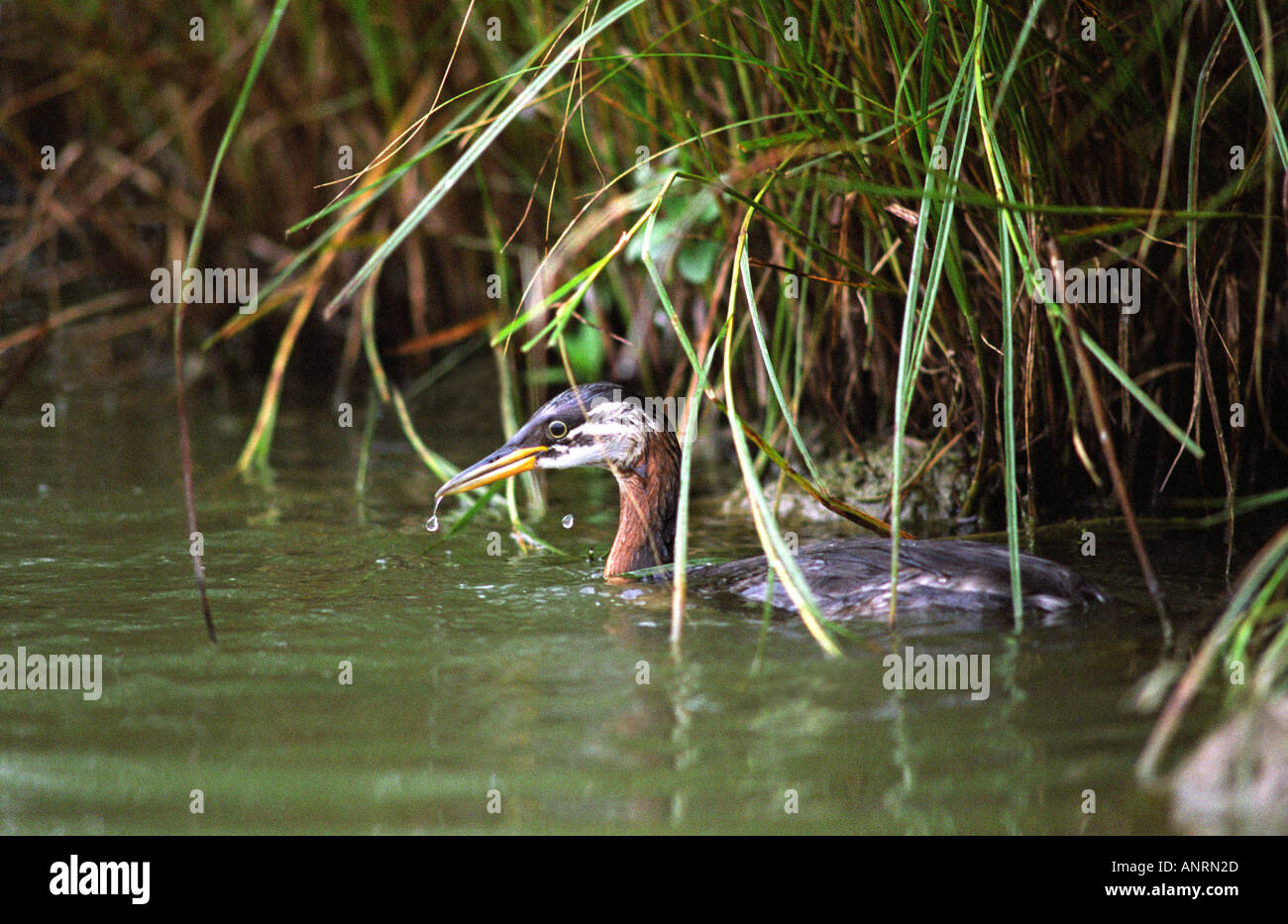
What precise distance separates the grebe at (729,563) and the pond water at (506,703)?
12 centimetres

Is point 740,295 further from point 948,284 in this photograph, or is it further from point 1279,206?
point 1279,206

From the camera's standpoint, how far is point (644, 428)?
519 centimetres

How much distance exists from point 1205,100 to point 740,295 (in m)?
2.01

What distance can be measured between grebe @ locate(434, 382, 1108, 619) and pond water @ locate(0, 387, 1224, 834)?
123 mm

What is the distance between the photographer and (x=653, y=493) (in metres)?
5.19

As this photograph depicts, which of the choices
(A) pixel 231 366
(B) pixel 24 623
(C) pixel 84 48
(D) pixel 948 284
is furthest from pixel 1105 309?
(C) pixel 84 48

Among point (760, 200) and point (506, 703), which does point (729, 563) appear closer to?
point (760, 200)

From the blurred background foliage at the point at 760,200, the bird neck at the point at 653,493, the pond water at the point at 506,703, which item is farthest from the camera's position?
the bird neck at the point at 653,493

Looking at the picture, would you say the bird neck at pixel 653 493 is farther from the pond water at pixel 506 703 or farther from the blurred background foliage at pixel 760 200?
the blurred background foliage at pixel 760 200

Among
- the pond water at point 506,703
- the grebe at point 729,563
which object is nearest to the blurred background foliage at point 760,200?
the grebe at point 729,563

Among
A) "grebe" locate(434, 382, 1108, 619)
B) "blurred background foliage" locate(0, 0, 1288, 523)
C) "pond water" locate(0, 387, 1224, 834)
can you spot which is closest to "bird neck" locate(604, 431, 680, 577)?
"grebe" locate(434, 382, 1108, 619)

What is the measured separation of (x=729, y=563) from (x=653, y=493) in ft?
1.55

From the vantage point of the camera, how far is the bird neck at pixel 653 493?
511 centimetres

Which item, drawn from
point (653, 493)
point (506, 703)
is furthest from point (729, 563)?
point (506, 703)
